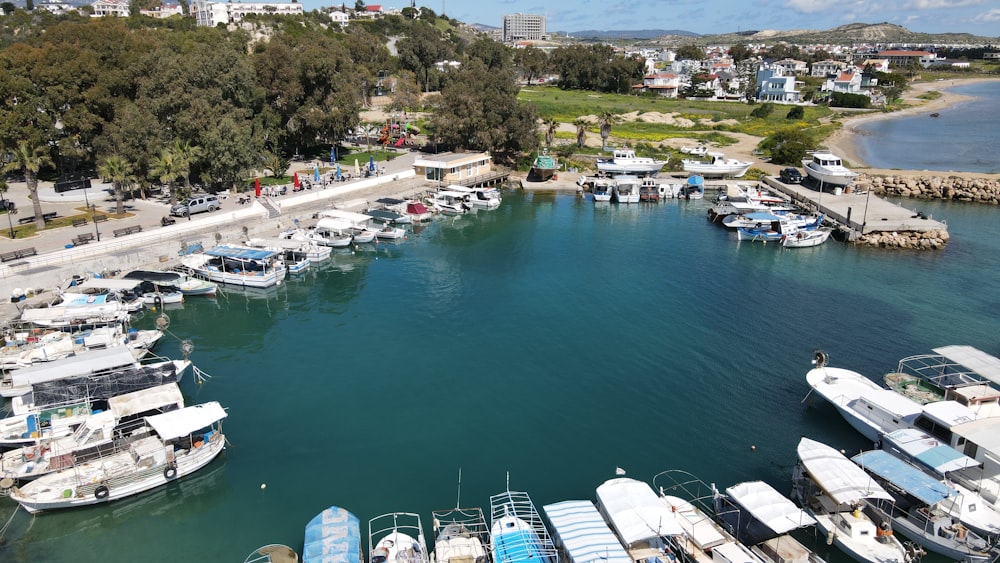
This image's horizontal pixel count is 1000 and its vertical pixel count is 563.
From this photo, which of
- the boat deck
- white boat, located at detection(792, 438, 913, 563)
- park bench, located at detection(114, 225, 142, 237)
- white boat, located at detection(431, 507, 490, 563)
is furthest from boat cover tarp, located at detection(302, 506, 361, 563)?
the boat deck

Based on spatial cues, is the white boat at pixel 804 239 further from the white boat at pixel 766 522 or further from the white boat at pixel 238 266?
the white boat at pixel 238 266

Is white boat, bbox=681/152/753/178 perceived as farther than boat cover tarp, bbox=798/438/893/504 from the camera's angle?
Yes

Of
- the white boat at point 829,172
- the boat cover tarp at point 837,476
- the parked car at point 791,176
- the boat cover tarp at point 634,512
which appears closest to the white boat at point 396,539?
the boat cover tarp at point 634,512

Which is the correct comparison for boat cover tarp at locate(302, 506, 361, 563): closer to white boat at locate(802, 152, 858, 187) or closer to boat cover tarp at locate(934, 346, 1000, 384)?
boat cover tarp at locate(934, 346, 1000, 384)

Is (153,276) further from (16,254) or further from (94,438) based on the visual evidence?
(94,438)

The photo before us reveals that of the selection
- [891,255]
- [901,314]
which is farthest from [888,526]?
[891,255]

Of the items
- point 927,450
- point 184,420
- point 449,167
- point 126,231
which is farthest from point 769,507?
point 449,167
